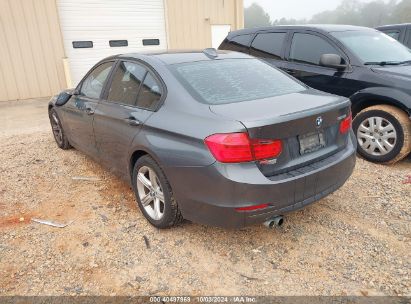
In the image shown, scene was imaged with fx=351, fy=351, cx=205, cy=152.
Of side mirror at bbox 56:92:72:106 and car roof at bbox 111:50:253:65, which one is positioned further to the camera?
side mirror at bbox 56:92:72:106

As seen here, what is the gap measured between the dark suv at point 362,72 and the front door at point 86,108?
9.60 feet

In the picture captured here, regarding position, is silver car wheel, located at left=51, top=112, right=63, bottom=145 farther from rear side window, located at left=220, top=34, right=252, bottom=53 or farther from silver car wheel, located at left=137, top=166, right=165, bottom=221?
rear side window, located at left=220, top=34, right=252, bottom=53

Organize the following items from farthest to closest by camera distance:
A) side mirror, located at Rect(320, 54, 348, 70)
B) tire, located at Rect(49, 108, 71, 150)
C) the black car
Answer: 1. the black car
2. tire, located at Rect(49, 108, 71, 150)
3. side mirror, located at Rect(320, 54, 348, 70)

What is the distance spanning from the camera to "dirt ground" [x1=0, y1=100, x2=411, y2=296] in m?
2.53

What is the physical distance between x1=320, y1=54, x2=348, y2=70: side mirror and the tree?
63361 mm

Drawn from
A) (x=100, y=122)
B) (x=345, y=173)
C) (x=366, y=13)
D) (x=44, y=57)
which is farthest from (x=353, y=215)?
(x=366, y=13)

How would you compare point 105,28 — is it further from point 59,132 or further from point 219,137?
point 219,137

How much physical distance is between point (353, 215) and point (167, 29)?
10754 millimetres

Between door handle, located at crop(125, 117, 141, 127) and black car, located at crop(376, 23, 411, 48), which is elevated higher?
black car, located at crop(376, 23, 411, 48)

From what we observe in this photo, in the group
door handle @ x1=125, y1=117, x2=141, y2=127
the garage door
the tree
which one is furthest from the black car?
the tree

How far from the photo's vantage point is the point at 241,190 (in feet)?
7.95

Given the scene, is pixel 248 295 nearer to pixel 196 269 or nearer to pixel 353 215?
pixel 196 269

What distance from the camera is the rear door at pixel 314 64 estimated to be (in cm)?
488

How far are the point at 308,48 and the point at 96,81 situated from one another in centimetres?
321
